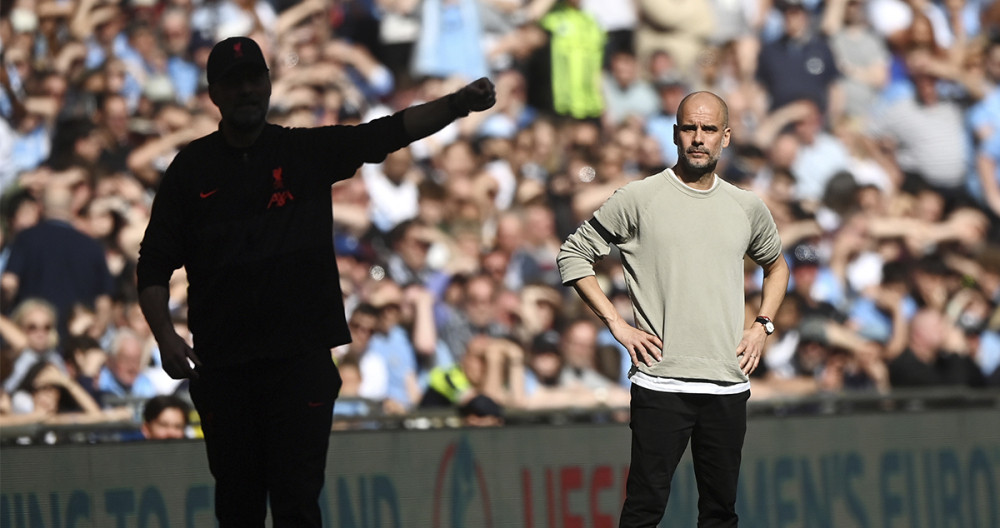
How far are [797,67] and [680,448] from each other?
7.02 m

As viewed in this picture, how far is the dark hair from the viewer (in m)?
7.69

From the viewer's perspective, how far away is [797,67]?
11492 millimetres

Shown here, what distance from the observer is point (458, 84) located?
10992mm

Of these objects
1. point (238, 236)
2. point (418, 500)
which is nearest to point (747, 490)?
point (418, 500)

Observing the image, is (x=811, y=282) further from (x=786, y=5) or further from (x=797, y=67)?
(x=786, y=5)

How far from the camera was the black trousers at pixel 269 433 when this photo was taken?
4.56 metres

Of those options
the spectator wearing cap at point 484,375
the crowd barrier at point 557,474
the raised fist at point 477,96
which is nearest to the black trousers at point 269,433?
the raised fist at point 477,96

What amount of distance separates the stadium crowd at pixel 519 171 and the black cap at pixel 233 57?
4.34 meters

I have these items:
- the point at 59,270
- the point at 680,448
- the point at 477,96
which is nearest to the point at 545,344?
the point at 59,270

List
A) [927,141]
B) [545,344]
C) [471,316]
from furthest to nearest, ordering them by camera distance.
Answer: [927,141], [471,316], [545,344]

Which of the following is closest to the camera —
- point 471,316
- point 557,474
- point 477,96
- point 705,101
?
point 477,96

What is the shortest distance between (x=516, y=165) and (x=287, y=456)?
621cm

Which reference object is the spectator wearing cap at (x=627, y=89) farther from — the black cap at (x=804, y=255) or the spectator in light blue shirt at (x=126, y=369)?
the spectator in light blue shirt at (x=126, y=369)

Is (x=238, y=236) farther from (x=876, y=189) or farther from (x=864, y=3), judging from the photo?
(x=864, y=3)
